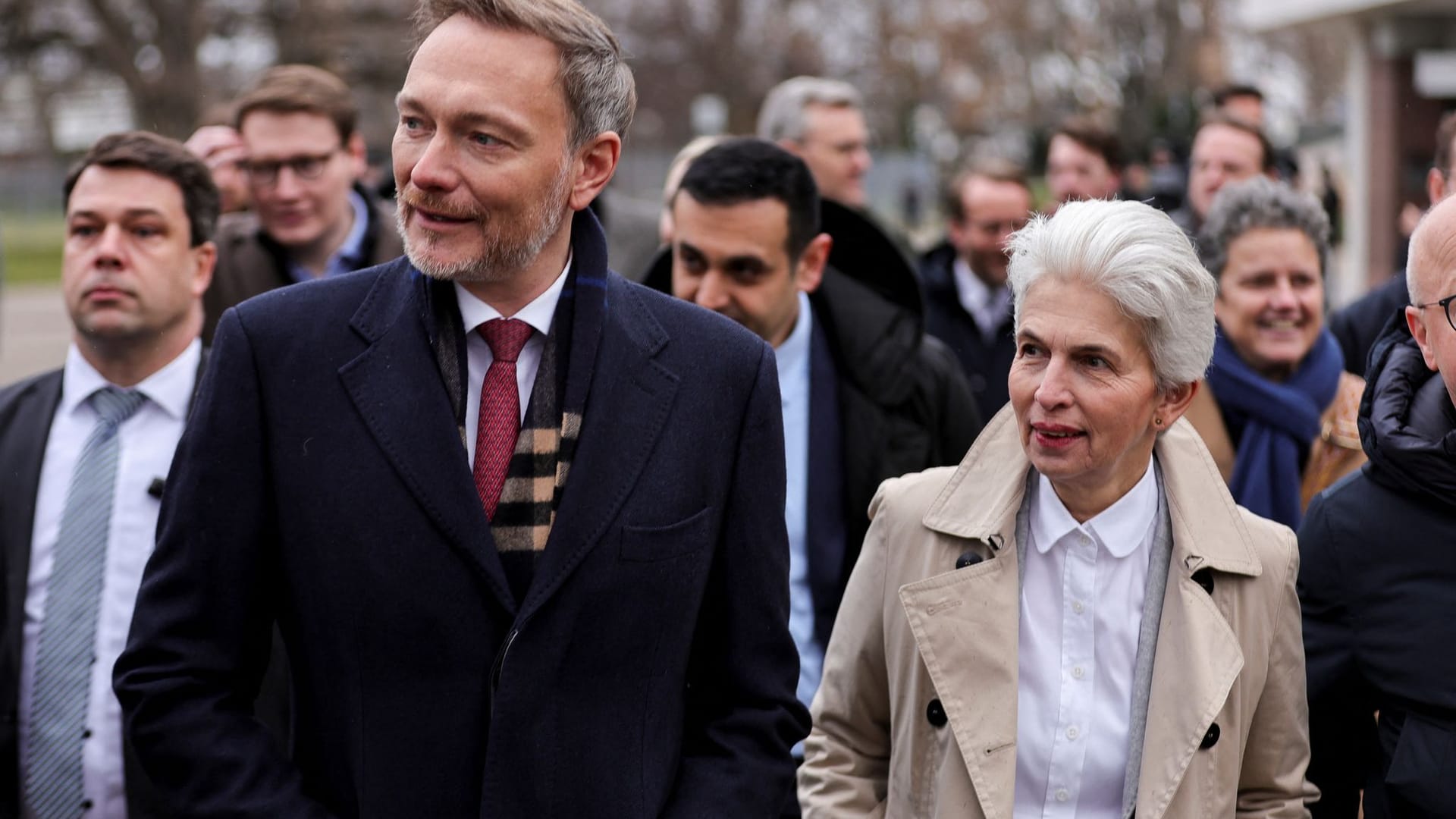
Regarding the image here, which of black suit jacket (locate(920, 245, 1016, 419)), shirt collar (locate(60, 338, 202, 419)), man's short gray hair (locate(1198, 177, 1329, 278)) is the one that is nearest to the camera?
shirt collar (locate(60, 338, 202, 419))

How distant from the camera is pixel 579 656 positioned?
2.67 m

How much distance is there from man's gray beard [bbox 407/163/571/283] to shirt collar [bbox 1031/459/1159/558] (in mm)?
1136

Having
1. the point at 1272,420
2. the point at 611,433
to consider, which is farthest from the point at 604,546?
the point at 1272,420

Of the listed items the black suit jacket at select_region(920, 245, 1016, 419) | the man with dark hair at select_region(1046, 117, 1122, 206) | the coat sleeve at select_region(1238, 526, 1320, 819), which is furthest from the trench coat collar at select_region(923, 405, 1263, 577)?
the man with dark hair at select_region(1046, 117, 1122, 206)

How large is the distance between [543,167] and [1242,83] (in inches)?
289

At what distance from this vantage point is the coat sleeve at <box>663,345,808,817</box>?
9.34 feet

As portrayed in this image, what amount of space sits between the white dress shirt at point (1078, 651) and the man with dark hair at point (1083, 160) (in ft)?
18.0

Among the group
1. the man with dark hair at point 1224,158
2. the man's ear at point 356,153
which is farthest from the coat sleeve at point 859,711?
the man with dark hair at point 1224,158

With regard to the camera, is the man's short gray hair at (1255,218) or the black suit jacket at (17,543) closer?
the black suit jacket at (17,543)

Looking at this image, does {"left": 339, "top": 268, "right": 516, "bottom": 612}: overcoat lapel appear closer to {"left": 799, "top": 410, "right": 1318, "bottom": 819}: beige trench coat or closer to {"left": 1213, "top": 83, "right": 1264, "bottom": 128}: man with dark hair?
{"left": 799, "top": 410, "right": 1318, "bottom": 819}: beige trench coat

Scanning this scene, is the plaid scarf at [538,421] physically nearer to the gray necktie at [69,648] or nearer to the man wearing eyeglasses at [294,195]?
the gray necktie at [69,648]

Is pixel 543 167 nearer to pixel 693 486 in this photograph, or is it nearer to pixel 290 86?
pixel 693 486

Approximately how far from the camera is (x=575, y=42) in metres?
2.78

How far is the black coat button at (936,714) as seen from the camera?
312 centimetres
